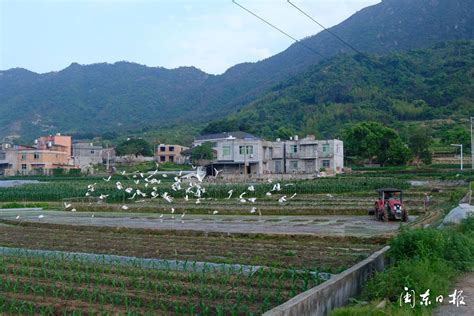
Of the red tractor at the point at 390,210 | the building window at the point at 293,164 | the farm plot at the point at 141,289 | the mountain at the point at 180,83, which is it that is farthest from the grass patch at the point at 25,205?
the mountain at the point at 180,83

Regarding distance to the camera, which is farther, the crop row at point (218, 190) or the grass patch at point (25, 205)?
the crop row at point (218, 190)

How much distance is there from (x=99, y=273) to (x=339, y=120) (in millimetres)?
→ 85881

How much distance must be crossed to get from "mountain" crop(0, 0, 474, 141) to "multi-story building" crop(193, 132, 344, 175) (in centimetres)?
6538

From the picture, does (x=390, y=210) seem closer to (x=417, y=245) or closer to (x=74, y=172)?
(x=417, y=245)

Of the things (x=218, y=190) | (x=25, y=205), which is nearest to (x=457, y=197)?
(x=218, y=190)

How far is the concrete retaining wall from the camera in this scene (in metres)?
6.20

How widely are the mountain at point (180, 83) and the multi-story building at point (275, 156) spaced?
215 feet

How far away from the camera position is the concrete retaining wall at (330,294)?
620 cm

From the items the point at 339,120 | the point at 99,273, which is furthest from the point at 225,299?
the point at 339,120

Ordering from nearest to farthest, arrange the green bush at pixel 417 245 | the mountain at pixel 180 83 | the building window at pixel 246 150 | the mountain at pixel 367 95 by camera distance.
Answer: the green bush at pixel 417 245
the building window at pixel 246 150
the mountain at pixel 367 95
the mountain at pixel 180 83

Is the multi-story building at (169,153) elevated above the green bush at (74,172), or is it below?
above

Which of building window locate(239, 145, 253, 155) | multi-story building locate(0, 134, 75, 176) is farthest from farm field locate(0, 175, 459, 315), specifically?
multi-story building locate(0, 134, 75, 176)

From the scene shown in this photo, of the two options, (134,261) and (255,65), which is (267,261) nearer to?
(134,261)

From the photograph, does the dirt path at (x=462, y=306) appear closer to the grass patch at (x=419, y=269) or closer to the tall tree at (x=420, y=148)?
the grass patch at (x=419, y=269)
